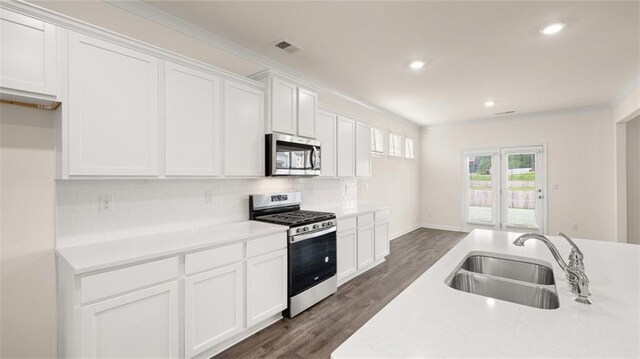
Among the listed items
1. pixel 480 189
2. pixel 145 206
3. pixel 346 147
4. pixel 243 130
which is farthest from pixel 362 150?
pixel 480 189

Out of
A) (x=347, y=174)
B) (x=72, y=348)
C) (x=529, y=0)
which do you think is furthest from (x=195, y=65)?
(x=529, y=0)

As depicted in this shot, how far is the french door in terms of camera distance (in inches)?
242

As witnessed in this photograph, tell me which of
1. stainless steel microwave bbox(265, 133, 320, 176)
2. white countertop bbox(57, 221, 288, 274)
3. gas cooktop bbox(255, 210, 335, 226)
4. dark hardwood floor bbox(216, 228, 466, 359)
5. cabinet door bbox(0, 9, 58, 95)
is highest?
cabinet door bbox(0, 9, 58, 95)

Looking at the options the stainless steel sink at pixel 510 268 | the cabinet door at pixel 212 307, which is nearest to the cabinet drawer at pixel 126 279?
the cabinet door at pixel 212 307

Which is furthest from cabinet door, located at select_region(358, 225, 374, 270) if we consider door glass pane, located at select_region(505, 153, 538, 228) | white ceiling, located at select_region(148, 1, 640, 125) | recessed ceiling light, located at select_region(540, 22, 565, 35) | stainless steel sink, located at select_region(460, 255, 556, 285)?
door glass pane, located at select_region(505, 153, 538, 228)

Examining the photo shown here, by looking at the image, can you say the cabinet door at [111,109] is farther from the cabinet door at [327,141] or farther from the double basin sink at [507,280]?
the double basin sink at [507,280]

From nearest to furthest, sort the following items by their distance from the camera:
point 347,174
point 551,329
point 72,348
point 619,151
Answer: point 551,329 < point 72,348 < point 347,174 < point 619,151

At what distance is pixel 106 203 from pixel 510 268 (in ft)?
9.28

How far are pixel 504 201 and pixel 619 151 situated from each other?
2101mm

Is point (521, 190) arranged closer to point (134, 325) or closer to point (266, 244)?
point (266, 244)

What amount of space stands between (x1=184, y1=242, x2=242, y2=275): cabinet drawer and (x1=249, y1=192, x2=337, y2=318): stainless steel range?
1.88 ft

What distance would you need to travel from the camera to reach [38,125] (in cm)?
183

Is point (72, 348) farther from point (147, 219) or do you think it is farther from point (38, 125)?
point (38, 125)

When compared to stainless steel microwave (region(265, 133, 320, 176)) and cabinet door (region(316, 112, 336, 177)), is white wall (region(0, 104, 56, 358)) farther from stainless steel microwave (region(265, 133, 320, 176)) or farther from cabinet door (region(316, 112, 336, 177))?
cabinet door (region(316, 112, 336, 177))
